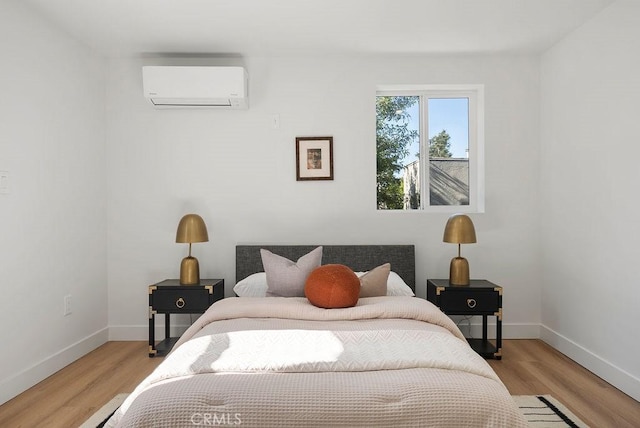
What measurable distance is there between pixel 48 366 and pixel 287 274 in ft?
5.60

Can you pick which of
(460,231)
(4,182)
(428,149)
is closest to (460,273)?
(460,231)

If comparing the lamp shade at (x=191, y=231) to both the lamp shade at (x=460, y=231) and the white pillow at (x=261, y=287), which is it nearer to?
the white pillow at (x=261, y=287)

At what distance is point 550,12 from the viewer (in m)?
3.04

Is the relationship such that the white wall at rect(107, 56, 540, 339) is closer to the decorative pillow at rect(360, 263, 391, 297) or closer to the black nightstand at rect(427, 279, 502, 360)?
the black nightstand at rect(427, 279, 502, 360)

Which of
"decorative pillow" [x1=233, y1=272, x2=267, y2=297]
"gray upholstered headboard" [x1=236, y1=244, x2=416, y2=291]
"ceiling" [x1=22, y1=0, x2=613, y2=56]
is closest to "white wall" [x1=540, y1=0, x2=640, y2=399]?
"ceiling" [x1=22, y1=0, x2=613, y2=56]

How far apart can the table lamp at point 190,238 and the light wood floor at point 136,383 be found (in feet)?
2.08

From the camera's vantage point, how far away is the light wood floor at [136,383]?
247 centimetres

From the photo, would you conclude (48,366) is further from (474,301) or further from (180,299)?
(474,301)

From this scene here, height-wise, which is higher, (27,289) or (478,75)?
(478,75)

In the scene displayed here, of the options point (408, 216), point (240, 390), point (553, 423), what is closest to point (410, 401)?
point (240, 390)

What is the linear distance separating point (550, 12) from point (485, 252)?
1.87 m

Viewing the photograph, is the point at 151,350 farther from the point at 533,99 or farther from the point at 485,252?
the point at 533,99

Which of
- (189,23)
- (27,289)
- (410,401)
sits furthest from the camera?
(189,23)

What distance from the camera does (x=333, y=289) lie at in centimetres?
260
